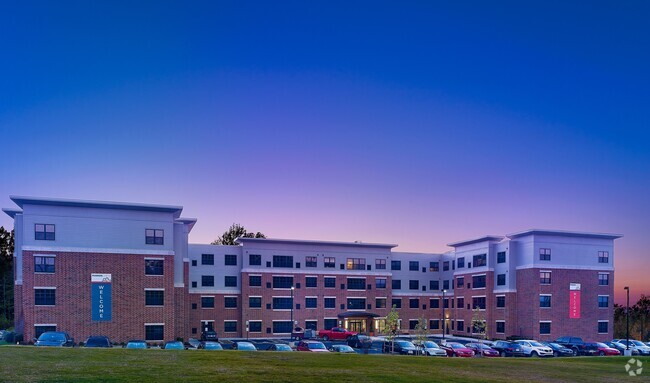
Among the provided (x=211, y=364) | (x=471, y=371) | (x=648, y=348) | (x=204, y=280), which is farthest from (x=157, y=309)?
(x=648, y=348)

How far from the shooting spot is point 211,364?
21.2 metres

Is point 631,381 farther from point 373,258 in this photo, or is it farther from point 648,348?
point 373,258

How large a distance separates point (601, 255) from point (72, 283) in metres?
59.1

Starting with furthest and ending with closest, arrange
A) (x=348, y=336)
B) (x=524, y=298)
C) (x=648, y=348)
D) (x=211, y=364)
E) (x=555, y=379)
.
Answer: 1. (x=524, y=298)
2. (x=348, y=336)
3. (x=648, y=348)
4. (x=555, y=379)
5. (x=211, y=364)

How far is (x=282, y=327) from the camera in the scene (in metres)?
67.7

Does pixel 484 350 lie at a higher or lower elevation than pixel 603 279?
lower

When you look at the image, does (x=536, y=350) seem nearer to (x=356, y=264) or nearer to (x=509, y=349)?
(x=509, y=349)

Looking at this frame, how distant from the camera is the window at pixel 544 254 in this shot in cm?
6332

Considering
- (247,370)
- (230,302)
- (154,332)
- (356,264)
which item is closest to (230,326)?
(230,302)

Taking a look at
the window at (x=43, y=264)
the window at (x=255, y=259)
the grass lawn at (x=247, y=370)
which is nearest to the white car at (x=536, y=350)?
the grass lawn at (x=247, y=370)

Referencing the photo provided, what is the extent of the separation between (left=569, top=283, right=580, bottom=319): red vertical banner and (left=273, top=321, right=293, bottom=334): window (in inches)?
1331

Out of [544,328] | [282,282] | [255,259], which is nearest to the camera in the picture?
[544,328]

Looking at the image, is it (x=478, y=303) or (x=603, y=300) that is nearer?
(x=603, y=300)

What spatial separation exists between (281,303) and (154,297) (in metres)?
21.6
